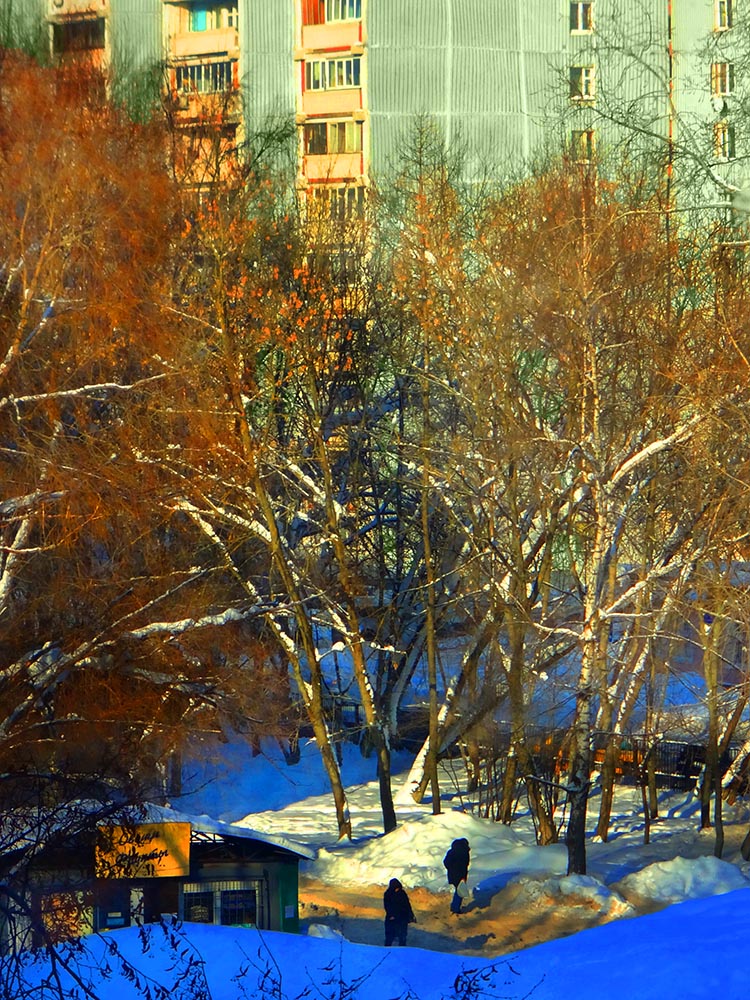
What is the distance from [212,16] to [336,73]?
17.6 feet

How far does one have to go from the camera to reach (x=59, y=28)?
124 ft

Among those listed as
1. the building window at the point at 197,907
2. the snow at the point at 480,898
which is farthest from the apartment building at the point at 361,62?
the building window at the point at 197,907

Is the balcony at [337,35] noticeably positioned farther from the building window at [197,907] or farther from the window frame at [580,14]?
the building window at [197,907]

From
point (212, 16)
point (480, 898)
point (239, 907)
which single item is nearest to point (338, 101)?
point (212, 16)

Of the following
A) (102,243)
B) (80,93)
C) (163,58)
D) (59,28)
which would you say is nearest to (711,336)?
(102,243)

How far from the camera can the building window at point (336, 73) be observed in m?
37.5

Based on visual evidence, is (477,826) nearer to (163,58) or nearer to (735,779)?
(735,779)

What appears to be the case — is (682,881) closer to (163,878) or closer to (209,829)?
(209,829)

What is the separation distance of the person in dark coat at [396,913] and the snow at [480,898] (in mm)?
748

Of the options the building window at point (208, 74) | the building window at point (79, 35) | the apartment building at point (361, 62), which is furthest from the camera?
the building window at point (208, 74)

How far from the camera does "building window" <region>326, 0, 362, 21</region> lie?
1473 inches

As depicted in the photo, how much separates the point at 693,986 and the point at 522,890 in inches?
384

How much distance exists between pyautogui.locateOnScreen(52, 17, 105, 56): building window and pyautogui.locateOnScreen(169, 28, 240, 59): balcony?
221 cm

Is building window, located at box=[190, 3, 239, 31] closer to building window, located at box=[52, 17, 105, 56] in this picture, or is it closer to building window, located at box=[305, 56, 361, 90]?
building window, located at box=[52, 17, 105, 56]
